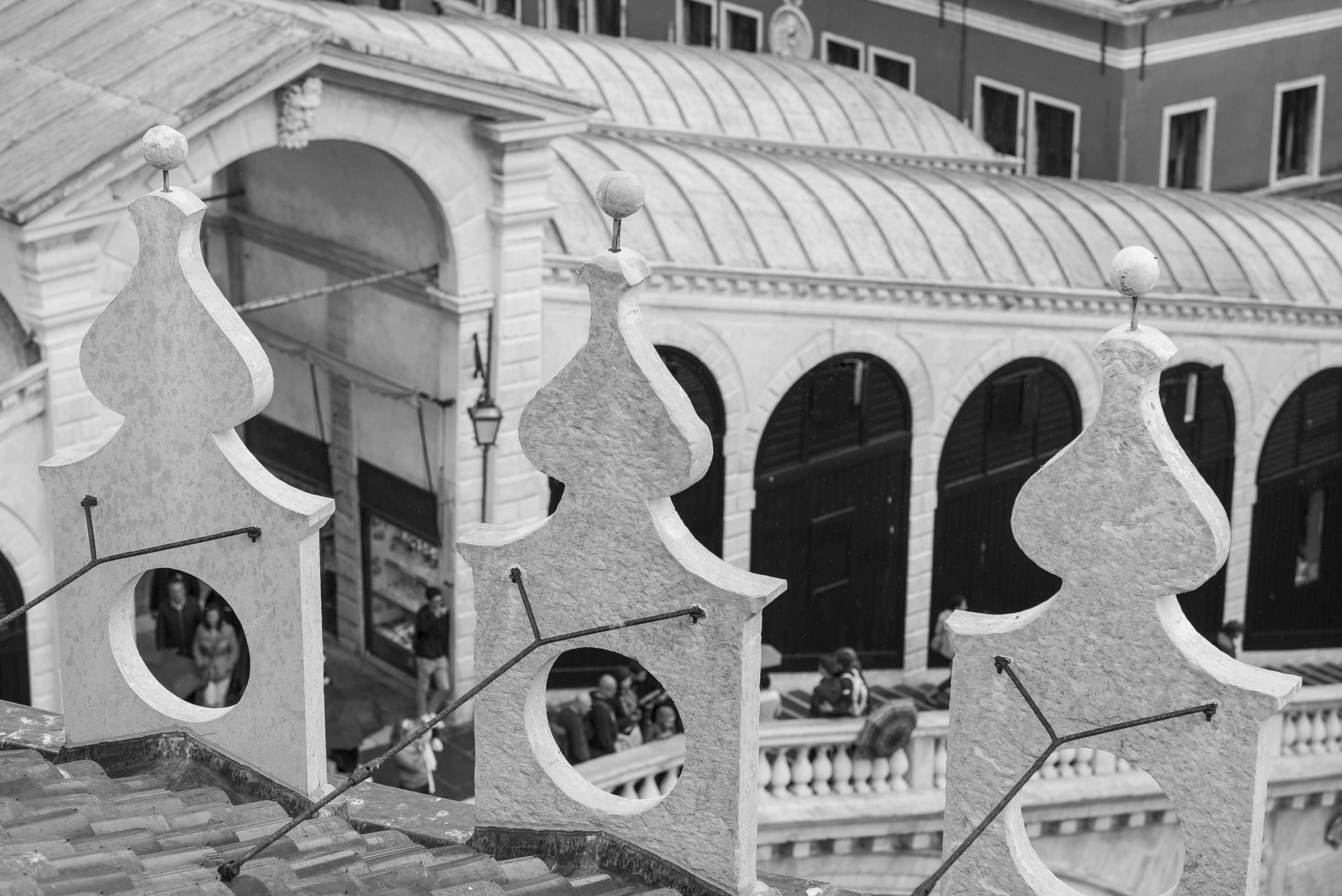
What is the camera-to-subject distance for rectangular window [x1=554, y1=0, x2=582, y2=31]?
159ft

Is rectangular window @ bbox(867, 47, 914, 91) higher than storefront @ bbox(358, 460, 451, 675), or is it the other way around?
rectangular window @ bbox(867, 47, 914, 91)

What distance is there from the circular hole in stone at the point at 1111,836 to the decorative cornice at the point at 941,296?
629 cm

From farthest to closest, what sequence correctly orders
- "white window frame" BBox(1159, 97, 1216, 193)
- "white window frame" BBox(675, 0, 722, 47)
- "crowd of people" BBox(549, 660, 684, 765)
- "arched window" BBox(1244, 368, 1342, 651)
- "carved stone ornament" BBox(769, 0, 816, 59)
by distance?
1. "white window frame" BBox(675, 0, 722, 47)
2. "carved stone ornament" BBox(769, 0, 816, 59)
3. "white window frame" BBox(1159, 97, 1216, 193)
4. "arched window" BBox(1244, 368, 1342, 651)
5. "crowd of people" BBox(549, 660, 684, 765)

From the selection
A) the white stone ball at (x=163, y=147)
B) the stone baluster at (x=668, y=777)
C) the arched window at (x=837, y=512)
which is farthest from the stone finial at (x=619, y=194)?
the arched window at (x=837, y=512)

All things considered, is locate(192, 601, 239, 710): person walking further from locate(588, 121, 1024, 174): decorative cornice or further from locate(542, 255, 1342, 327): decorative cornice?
locate(588, 121, 1024, 174): decorative cornice

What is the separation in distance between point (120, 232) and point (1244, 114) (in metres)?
24.9

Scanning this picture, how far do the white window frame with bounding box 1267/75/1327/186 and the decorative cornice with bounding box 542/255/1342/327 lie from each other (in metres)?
11.2

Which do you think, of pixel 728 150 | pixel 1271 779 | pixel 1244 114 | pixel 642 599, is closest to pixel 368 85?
pixel 728 150

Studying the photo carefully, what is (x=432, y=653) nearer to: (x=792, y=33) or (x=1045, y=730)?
(x=1045, y=730)

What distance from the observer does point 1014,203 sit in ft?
100

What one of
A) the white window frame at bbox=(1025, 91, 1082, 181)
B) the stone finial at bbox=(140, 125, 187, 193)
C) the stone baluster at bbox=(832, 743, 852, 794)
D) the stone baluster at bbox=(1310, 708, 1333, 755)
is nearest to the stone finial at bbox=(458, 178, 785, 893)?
the stone finial at bbox=(140, 125, 187, 193)

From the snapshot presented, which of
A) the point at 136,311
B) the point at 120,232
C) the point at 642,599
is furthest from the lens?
the point at 120,232

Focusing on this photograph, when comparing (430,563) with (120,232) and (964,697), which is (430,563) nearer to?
(120,232)

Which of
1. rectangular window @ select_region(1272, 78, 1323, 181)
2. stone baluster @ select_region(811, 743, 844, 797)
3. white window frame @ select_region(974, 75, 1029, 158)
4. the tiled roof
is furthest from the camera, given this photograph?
white window frame @ select_region(974, 75, 1029, 158)
